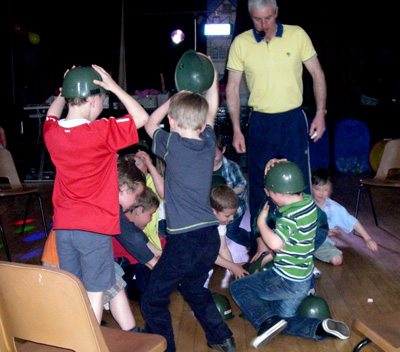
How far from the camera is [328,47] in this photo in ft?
30.5

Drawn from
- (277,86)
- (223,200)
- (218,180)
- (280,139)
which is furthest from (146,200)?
(277,86)

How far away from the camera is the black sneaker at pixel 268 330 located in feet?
7.79

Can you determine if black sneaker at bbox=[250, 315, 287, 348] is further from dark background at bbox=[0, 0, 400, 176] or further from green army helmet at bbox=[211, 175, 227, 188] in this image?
dark background at bbox=[0, 0, 400, 176]

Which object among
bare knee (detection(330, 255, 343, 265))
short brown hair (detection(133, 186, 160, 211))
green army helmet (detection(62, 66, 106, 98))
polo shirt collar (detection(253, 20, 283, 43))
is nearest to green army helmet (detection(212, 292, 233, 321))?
short brown hair (detection(133, 186, 160, 211))

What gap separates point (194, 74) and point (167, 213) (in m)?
0.72

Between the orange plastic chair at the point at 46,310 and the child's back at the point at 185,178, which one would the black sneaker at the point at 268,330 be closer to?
the child's back at the point at 185,178

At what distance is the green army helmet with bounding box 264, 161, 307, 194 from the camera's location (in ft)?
8.04

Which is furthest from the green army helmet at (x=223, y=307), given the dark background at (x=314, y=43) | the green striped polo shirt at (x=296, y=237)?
the dark background at (x=314, y=43)

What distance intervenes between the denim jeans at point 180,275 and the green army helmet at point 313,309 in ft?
2.14

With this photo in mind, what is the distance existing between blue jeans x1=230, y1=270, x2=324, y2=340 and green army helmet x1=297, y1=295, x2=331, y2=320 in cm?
5

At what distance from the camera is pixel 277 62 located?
317cm

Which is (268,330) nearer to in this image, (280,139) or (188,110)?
(188,110)

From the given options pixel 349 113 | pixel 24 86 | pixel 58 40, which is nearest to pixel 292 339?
pixel 349 113

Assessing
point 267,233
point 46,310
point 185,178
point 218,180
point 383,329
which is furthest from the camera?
point 218,180
